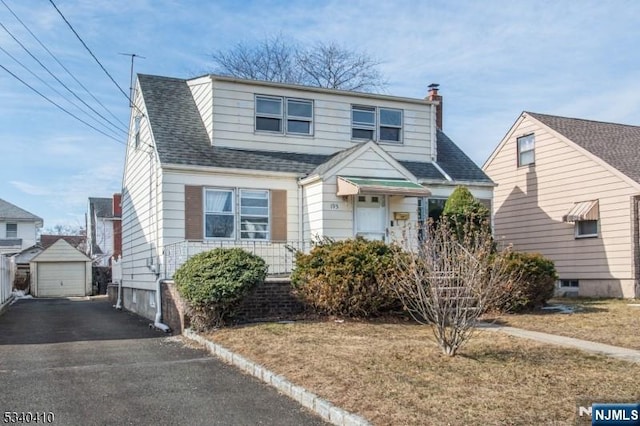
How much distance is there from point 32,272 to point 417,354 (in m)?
32.9

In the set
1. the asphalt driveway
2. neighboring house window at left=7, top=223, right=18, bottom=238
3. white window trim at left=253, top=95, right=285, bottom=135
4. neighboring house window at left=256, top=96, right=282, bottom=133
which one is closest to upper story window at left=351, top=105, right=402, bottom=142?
white window trim at left=253, top=95, right=285, bottom=135

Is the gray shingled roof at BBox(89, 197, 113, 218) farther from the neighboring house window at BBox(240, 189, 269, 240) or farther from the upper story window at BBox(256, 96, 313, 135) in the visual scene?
the neighboring house window at BBox(240, 189, 269, 240)

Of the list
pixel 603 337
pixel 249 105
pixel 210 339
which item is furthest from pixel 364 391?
pixel 249 105

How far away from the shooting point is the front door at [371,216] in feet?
52.0

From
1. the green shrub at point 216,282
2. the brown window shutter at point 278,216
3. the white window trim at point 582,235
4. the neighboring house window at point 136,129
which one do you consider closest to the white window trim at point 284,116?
the brown window shutter at point 278,216

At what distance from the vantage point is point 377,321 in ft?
40.3

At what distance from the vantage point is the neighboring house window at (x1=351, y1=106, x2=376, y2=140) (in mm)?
18078

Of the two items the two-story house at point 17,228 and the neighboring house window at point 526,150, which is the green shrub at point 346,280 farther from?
the two-story house at point 17,228

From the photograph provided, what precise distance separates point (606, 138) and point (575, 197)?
113 inches

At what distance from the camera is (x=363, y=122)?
1817 cm

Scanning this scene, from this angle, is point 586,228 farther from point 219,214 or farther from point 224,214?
point 219,214

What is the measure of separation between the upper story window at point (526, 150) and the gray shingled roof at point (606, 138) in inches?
31.1

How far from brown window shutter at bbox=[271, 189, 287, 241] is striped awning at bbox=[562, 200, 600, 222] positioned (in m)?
9.28

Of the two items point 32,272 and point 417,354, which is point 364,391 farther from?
point 32,272
